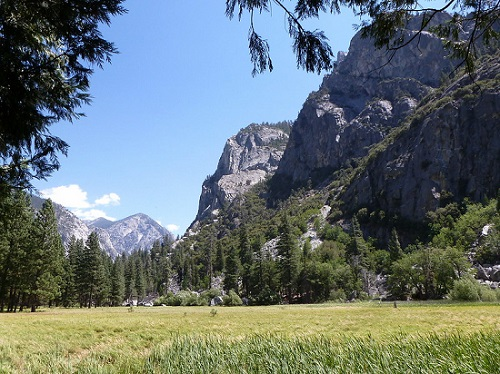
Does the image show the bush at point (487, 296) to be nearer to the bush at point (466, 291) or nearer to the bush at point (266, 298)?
the bush at point (466, 291)

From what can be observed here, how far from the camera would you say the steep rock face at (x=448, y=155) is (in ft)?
305

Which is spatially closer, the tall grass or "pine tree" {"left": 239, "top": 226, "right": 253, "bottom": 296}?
the tall grass

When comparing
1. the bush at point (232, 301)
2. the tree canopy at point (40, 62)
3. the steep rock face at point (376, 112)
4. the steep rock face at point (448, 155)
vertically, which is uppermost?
the steep rock face at point (376, 112)

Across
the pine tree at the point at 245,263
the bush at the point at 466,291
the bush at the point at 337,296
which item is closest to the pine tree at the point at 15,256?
the pine tree at the point at 245,263

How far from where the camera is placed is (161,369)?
6250 millimetres

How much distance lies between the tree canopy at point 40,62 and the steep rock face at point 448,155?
102 metres

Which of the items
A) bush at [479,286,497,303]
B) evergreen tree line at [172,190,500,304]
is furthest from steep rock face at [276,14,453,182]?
bush at [479,286,497,303]

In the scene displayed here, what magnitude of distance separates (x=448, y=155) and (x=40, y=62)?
370ft

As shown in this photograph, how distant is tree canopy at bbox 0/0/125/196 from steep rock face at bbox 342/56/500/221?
10153 centimetres

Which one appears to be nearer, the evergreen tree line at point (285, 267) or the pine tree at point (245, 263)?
the evergreen tree line at point (285, 267)

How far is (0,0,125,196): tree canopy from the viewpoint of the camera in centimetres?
502

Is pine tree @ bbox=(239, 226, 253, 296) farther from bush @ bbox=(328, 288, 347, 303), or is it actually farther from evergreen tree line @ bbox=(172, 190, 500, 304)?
bush @ bbox=(328, 288, 347, 303)

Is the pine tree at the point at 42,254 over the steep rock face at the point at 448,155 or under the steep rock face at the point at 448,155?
under

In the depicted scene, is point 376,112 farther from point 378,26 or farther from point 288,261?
point 378,26
